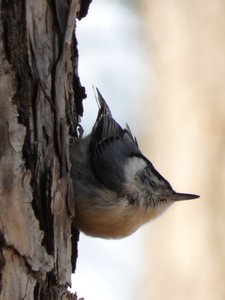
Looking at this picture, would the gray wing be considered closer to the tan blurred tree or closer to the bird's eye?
the bird's eye

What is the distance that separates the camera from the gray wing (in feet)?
11.5

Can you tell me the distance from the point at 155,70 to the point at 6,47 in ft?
9.81

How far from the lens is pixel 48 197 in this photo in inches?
108

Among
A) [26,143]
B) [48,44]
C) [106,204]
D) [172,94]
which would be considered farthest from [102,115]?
[172,94]

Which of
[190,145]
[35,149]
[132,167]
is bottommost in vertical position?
[35,149]

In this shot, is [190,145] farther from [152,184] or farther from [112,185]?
[112,185]

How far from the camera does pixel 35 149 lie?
2705 mm

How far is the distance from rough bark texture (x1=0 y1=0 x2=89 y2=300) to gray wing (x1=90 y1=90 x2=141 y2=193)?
469 mm

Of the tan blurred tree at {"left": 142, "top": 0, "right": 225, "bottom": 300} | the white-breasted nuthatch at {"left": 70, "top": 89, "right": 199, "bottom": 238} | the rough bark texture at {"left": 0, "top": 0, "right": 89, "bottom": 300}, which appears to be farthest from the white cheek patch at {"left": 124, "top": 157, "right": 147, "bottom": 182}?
the tan blurred tree at {"left": 142, "top": 0, "right": 225, "bottom": 300}

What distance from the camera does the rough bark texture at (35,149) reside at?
8.29 feet

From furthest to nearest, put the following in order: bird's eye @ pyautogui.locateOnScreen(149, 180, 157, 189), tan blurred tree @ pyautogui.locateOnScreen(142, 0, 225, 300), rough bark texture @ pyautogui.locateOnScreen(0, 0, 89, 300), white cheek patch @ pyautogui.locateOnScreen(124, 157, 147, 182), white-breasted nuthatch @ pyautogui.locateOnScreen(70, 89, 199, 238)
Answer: tan blurred tree @ pyautogui.locateOnScreen(142, 0, 225, 300), bird's eye @ pyautogui.locateOnScreen(149, 180, 157, 189), white cheek patch @ pyautogui.locateOnScreen(124, 157, 147, 182), white-breasted nuthatch @ pyautogui.locateOnScreen(70, 89, 199, 238), rough bark texture @ pyautogui.locateOnScreen(0, 0, 89, 300)

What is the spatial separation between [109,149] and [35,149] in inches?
38.5

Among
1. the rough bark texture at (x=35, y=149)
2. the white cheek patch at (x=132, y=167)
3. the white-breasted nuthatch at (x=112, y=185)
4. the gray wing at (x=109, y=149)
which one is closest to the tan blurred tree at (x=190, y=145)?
the white-breasted nuthatch at (x=112, y=185)

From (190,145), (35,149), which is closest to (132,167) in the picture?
(35,149)
